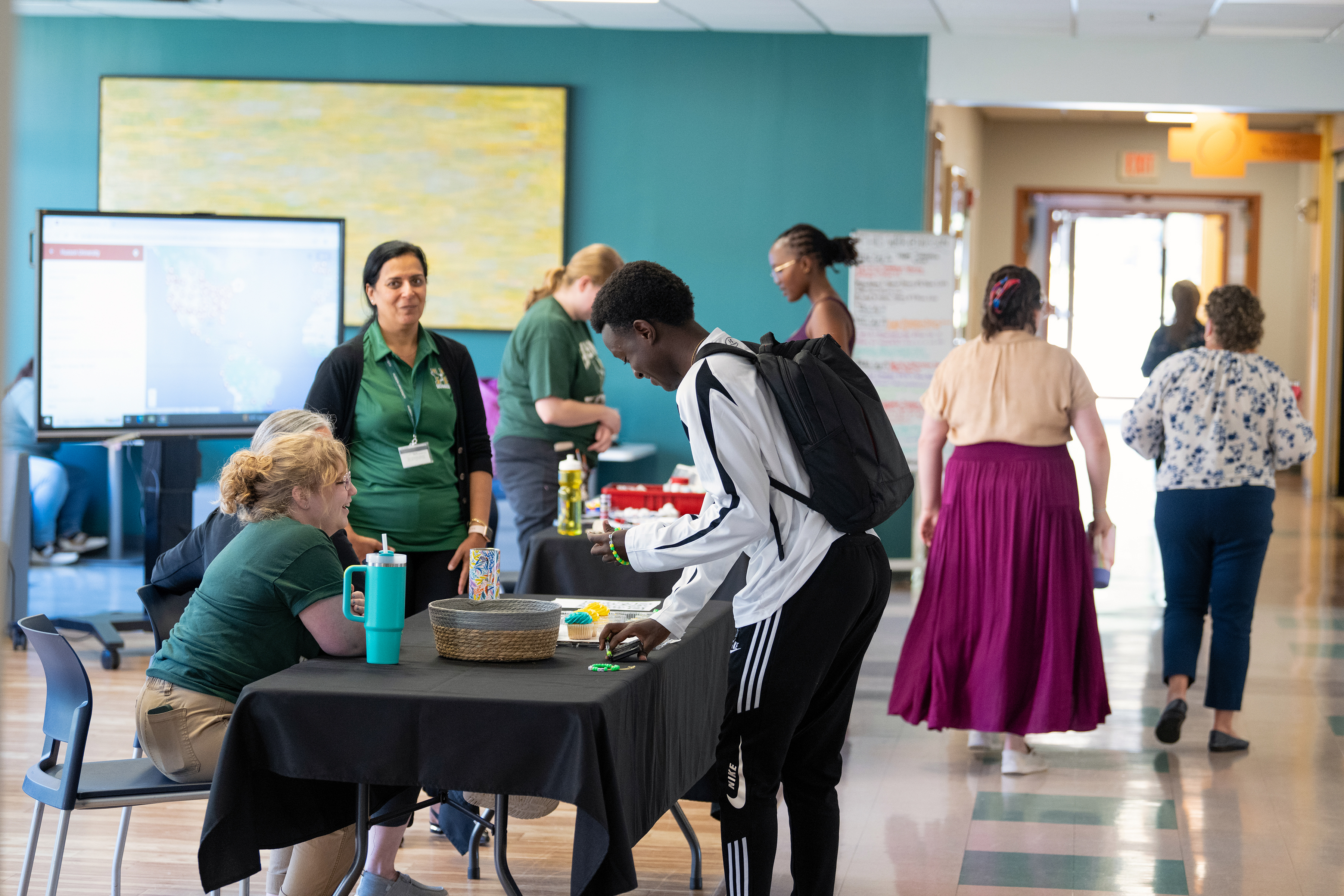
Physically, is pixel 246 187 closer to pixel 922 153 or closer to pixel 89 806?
pixel 922 153

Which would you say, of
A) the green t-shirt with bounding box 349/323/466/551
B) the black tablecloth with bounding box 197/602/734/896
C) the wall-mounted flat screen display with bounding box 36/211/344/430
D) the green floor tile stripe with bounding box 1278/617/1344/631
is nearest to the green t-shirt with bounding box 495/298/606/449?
the green t-shirt with bounding box 349/323/466/551

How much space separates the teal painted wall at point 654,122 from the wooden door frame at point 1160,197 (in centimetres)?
722

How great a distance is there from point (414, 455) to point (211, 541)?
741 millimetres

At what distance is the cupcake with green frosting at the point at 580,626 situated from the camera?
2.56 m

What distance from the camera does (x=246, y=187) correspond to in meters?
7.89

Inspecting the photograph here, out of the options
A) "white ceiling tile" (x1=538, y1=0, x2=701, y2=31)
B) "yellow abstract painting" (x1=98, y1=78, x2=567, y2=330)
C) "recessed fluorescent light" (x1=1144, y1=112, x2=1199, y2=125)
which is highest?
"recessed fluorescent light" (x1=1144, y1=112, x2=1199, y2=125)

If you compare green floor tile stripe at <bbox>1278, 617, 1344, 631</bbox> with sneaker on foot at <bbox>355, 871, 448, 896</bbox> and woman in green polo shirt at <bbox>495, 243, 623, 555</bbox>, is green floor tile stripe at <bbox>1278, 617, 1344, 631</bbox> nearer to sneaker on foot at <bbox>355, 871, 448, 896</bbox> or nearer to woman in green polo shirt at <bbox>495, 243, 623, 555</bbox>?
woman in green polo shirt at <bbox>495, 243, 623, 555</bbox>

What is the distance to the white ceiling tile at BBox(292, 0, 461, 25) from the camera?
7.39 meters

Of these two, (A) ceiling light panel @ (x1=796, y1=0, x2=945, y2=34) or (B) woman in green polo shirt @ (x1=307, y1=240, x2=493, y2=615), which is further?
(A) ceiling light panel @ (x1=796, y1=0, x2=945, y2=34)

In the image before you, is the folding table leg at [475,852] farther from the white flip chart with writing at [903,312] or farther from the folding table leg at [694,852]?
the white flip chart with writing at [903,312]

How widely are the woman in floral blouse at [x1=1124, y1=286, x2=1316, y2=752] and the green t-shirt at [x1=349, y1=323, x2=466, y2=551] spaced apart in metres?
2.40

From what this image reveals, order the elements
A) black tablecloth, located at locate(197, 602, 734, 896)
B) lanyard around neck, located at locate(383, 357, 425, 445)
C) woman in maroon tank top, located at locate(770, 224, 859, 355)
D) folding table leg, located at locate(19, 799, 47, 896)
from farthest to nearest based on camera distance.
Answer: woman in maroon tank top, located at locate(770, 224, 859, 355)
lanyard around neck, located at locate(383, 357, 425, 445)
folding table leg, located at locate(19, 799, 47, 896)
black tablecloth, located at locate(197, 602, 734, 896)

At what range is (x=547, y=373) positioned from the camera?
14.1 feet

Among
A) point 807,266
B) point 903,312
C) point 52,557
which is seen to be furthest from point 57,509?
point 807,266
